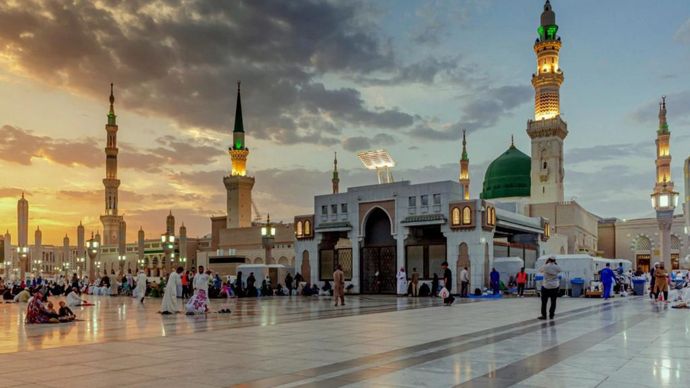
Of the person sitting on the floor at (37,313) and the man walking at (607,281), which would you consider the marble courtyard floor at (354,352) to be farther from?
the man walking at (607,281)

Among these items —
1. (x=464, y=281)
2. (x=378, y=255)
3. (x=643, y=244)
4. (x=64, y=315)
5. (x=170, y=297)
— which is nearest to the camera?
(x=64, y=315)

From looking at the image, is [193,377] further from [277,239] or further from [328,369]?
[277,239]

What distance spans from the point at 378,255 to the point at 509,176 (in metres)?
42.2

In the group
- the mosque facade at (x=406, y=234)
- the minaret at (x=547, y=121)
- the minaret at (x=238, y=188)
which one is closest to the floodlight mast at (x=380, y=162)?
the mosque facade at (x=406, y=234)

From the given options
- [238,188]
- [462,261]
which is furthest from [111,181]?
[462,261]

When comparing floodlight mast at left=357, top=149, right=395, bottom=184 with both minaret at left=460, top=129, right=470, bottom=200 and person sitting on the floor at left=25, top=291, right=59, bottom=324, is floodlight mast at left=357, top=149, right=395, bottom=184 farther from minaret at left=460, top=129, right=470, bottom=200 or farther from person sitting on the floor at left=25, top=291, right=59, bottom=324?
minaret at left=460, top=129, right=470, bottom=200

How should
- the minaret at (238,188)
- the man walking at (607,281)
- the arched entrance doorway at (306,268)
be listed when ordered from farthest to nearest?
the minaret at (238,188) < the arched entrance doorway at (306,268) < the man walking at (607,281)

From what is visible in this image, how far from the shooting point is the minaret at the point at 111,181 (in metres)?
86.6

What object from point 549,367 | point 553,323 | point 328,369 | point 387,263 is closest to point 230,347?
point 328,369

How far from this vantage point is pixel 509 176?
7144cm

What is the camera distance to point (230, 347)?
1015 cm

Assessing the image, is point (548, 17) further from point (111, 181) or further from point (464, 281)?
point (111, 181)

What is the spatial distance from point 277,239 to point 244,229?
5597 mm

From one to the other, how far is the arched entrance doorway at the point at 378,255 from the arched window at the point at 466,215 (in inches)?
171
